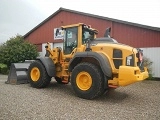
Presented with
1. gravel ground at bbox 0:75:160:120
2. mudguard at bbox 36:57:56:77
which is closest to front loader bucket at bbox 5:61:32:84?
mudguard at bbox 36:57:56:77

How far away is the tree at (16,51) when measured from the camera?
1767 centimetres

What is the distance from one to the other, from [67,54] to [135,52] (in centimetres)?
268

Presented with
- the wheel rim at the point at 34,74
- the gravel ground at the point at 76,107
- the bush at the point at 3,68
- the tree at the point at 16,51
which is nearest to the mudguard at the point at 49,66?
the wheel rim at the point at 34,74

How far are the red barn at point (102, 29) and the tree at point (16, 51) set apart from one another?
4.79ft

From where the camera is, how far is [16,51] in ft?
58.0

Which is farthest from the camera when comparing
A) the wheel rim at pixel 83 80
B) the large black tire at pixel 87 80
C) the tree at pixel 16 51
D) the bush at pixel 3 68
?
the tree at pixel 16 51

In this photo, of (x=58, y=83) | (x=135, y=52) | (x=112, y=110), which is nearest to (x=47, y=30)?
(x=58, y=83)

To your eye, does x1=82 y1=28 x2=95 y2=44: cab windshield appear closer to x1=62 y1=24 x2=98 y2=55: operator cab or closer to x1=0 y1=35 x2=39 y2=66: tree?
x1=62 y1=24 x2=98 y2=55: operator cab

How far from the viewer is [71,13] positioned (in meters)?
17.6

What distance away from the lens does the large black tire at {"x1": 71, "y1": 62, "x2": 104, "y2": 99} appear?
6730mm

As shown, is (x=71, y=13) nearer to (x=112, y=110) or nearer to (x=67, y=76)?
(x=67, y=76)

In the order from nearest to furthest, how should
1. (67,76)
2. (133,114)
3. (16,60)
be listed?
(133,114), (67,76), (16,60)

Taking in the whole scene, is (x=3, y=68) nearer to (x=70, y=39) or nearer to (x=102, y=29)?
(x=102, y=29)

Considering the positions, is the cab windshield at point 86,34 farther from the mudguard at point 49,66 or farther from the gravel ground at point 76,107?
the gravel ground at point 76,107
